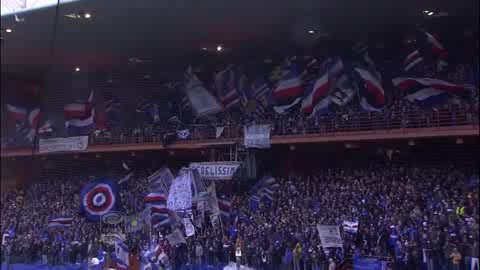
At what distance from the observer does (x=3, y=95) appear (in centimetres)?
992

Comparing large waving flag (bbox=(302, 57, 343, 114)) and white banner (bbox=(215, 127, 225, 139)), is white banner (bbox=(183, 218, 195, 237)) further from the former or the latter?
large waving flag (bbox=(302, 57, 343, 114))

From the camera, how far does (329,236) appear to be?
11.2 metres

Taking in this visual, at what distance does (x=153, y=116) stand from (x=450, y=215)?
7.97m

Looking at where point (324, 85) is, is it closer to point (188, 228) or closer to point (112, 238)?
point (188, 228)

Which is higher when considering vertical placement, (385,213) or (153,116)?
(153,116)

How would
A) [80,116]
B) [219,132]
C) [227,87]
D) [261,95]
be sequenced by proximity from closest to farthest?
[219,132]
[80,116]
[261,95]
[227,87]

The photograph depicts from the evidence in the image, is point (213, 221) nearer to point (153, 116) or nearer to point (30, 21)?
point (153, 116)

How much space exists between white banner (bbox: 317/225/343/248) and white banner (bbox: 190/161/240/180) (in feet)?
9.56

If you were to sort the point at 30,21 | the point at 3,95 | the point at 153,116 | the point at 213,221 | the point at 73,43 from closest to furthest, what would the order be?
the point at 3,95 → the point at 30,21 → the point at 213,221 → the point at 73,43 → the point at 153,116

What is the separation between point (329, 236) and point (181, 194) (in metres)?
3.82

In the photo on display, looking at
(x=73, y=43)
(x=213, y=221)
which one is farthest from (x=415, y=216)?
(x=73, y=43)

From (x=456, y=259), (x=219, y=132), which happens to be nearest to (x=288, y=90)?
(x=219, y=132)

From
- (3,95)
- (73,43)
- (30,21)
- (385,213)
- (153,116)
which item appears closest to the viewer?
(3,95)

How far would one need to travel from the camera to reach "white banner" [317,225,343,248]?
11.1 metres
